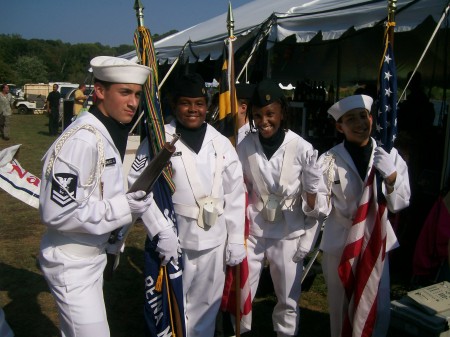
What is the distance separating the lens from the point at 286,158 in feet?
10.4

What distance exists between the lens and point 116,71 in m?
2.32

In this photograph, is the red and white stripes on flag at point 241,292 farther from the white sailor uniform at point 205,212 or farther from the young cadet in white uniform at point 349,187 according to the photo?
the young cadet in white uniform at point 349,187

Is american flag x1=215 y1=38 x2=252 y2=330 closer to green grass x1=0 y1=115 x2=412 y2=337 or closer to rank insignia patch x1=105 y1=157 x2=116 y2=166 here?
green grass x1=0 y1=115 x2=412 y2=337

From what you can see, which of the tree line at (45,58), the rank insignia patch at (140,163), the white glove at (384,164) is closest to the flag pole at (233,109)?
the rank insignia patch at (140,163)

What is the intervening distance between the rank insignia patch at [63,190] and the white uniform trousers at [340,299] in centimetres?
182

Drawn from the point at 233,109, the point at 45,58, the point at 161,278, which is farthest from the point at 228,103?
the point at 45,58

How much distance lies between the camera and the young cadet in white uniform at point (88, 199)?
2.10m

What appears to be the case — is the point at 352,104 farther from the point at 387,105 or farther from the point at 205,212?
the point at 205,212

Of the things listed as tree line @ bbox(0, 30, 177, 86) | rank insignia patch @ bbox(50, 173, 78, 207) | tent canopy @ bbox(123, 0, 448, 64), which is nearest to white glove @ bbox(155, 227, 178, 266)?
rank insignia patch @ bbox(50, 173, 78, 207)

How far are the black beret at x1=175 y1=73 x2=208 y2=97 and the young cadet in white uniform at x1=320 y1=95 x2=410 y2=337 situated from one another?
88 cm

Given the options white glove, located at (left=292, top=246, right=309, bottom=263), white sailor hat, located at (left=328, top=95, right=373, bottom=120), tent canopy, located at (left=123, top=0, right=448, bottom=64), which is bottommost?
white glove, located at (left=292, top=246, right=309, bottom=263)

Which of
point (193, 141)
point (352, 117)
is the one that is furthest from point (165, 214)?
point (352, 117)

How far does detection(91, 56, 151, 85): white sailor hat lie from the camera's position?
7.60ft

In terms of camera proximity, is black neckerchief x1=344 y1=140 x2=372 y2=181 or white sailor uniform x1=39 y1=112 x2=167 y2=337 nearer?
white sailor uniform x1=39 y1=112 x2=167 y2=337
